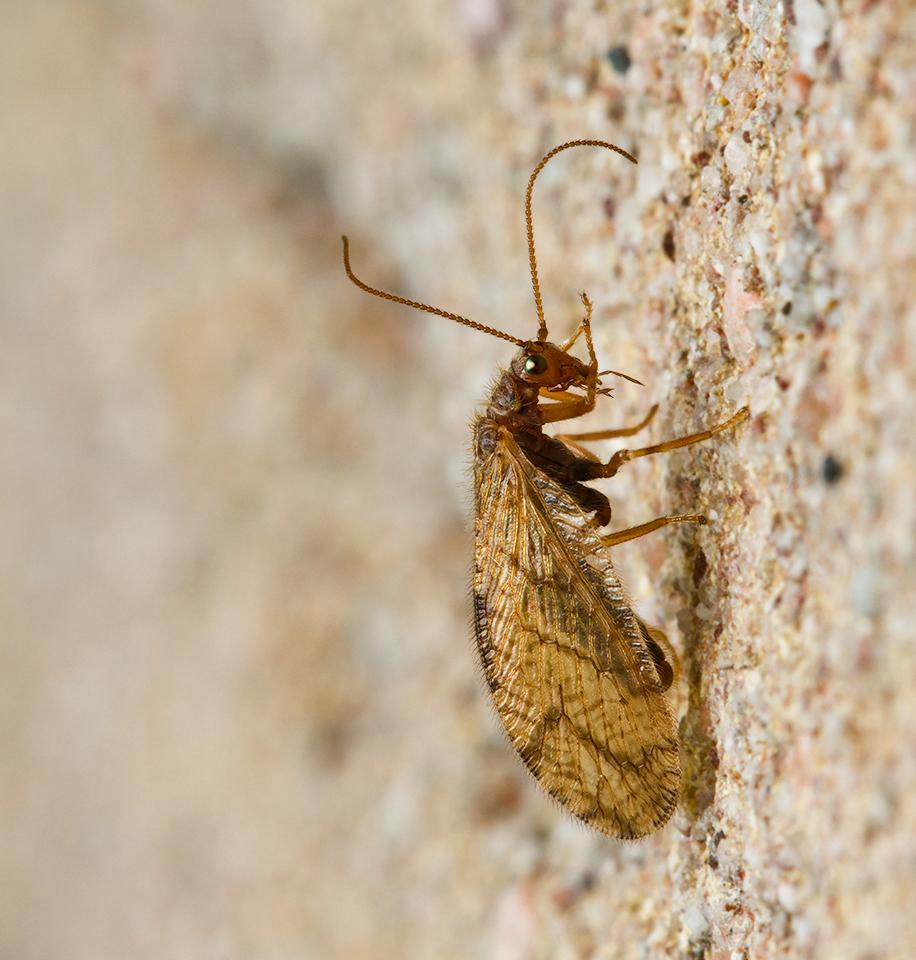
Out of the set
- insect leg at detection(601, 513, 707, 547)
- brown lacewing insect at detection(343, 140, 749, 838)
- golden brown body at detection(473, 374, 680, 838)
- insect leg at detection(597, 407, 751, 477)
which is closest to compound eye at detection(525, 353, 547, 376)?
brown lacewing insect at detection(343, 140, 749, 838)

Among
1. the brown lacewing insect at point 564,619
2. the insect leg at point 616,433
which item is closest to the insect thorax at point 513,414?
the brown lacewing insect at point 564,619

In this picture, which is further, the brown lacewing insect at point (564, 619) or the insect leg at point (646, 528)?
the insect leg at point (646, 528)

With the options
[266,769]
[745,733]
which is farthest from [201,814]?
[745,733]

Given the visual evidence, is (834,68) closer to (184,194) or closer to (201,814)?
(201,814)

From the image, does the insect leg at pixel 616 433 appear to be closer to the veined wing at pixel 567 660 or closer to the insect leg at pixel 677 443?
the insect leg at pixel 677 443

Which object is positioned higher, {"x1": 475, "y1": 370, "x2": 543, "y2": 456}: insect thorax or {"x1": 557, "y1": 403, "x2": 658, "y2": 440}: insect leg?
{"x1": 557, "y1": 403, "x2": 658, "y2": 440}: insect leg

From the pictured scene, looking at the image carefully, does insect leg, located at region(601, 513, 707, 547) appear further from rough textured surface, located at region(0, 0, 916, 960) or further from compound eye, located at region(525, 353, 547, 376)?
compound eye, located at region(525, 353, 547, 376)

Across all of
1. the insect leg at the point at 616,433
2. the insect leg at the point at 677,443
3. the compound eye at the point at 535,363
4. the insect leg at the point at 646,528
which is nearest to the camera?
the insect leg at the point at 677,443
